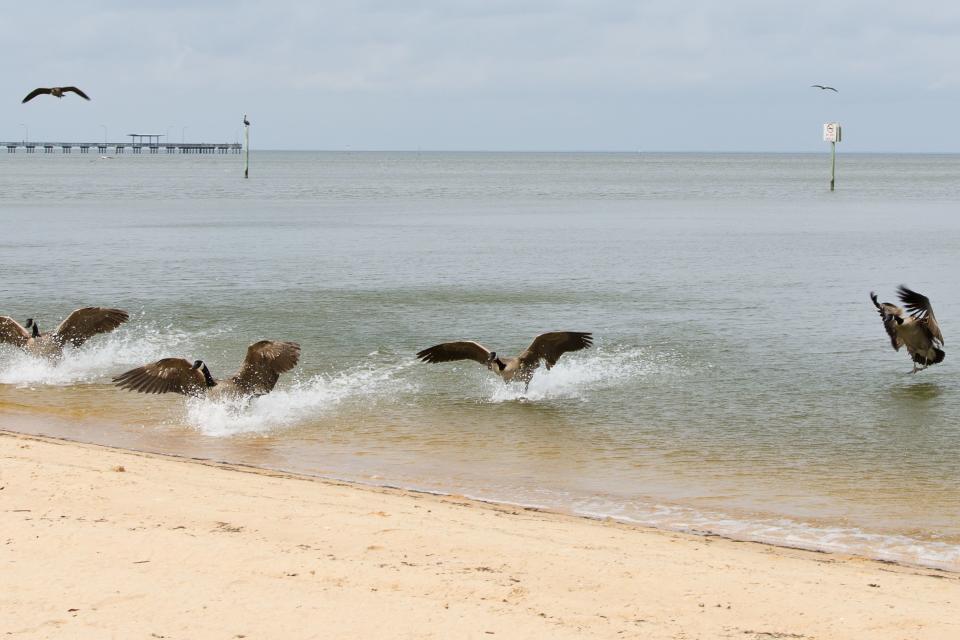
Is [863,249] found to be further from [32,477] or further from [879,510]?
[32,477]

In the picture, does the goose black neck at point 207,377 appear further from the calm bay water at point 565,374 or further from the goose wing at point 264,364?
the calm bay water at point 565,374

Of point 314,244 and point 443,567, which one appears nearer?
point 443,567

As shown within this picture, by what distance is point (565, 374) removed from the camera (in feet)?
58.9

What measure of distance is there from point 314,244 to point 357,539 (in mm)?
37993

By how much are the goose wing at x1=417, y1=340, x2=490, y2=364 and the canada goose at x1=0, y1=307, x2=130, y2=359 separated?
495 centimetres

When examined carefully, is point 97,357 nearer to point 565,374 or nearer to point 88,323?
point 88,323

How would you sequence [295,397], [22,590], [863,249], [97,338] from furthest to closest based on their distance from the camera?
[863,249], [97,338], [295,397], [22,590]

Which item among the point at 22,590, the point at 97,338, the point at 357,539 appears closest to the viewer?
the point at 22,590

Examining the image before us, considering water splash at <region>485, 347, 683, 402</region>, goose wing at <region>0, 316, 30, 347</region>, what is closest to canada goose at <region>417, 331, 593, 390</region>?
water splash at <region>485, 347, 683, 402</region>

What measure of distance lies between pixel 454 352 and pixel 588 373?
135 inches

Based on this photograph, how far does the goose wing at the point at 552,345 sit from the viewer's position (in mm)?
15640

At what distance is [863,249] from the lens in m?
44.1

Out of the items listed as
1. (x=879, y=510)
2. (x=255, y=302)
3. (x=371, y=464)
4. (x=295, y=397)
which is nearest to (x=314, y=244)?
(x=255, y=302)

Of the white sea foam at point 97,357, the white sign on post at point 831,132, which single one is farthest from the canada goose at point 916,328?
the white sign on post at point 831,132
